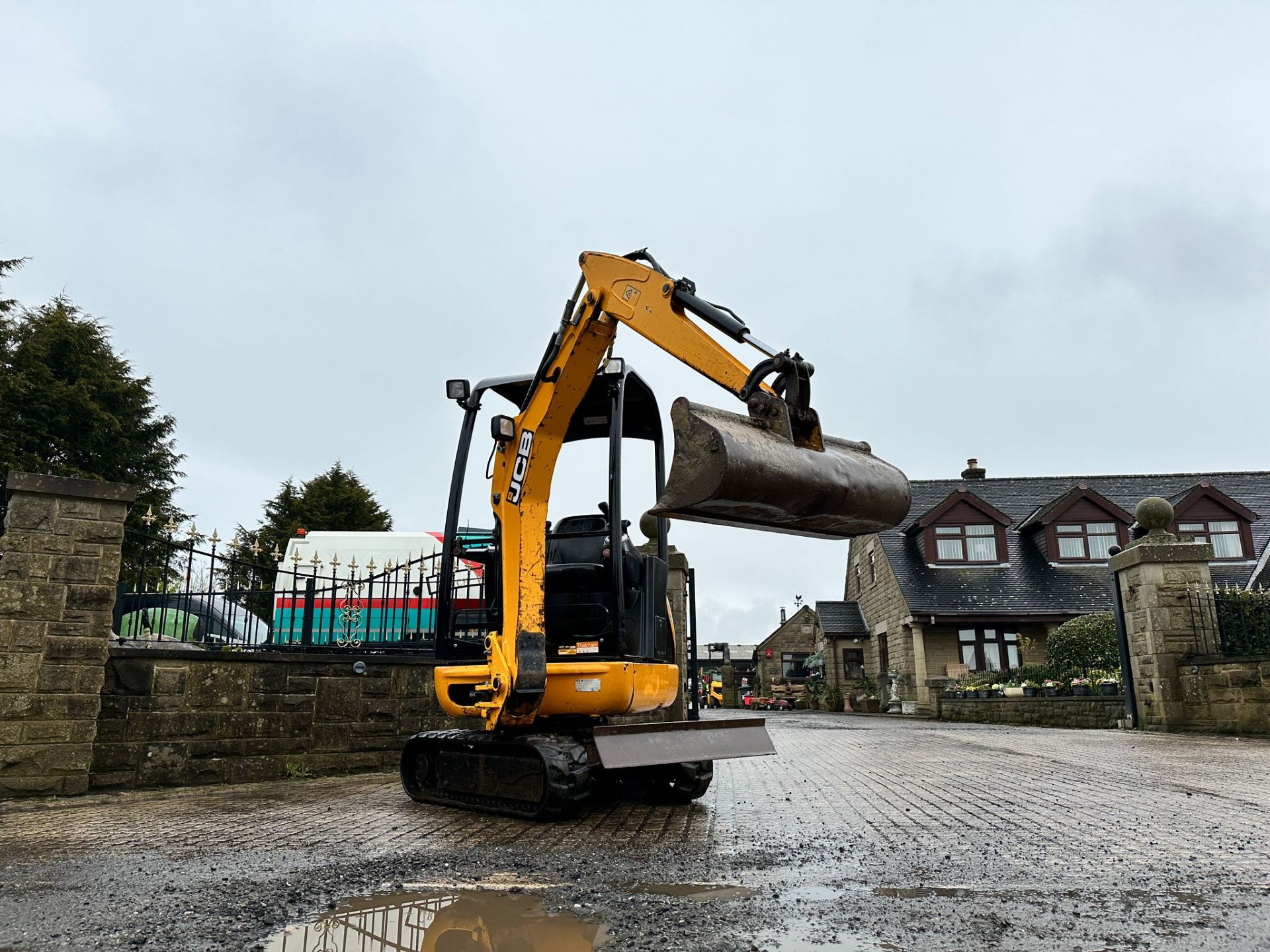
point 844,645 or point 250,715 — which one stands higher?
point 844,645

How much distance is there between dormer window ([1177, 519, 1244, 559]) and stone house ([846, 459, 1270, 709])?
3cm

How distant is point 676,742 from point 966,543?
25.1 metres

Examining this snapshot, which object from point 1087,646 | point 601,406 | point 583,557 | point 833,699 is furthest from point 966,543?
point 583,557

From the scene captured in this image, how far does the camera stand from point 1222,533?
26984 mm

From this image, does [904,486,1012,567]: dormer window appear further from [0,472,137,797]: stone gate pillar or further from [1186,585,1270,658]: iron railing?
[0,472,137,797]: stone gate pillar

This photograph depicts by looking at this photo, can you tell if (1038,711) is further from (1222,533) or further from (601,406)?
(1222,533)

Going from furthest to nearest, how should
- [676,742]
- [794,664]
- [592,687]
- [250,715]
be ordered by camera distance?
[794,664]
[250,715]
[676,742]
[592,687]

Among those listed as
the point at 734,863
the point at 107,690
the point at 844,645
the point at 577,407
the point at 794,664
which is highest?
the point at 577,407

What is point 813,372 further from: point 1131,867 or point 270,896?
point 270,896

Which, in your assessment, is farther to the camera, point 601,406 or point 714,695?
point 714,695

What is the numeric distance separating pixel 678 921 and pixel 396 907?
1.01 meters

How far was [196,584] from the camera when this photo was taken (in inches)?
331

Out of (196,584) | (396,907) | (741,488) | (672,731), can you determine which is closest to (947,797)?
(672,731)

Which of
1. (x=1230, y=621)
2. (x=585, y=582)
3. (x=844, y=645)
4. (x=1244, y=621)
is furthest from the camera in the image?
(x=844, y=645)
